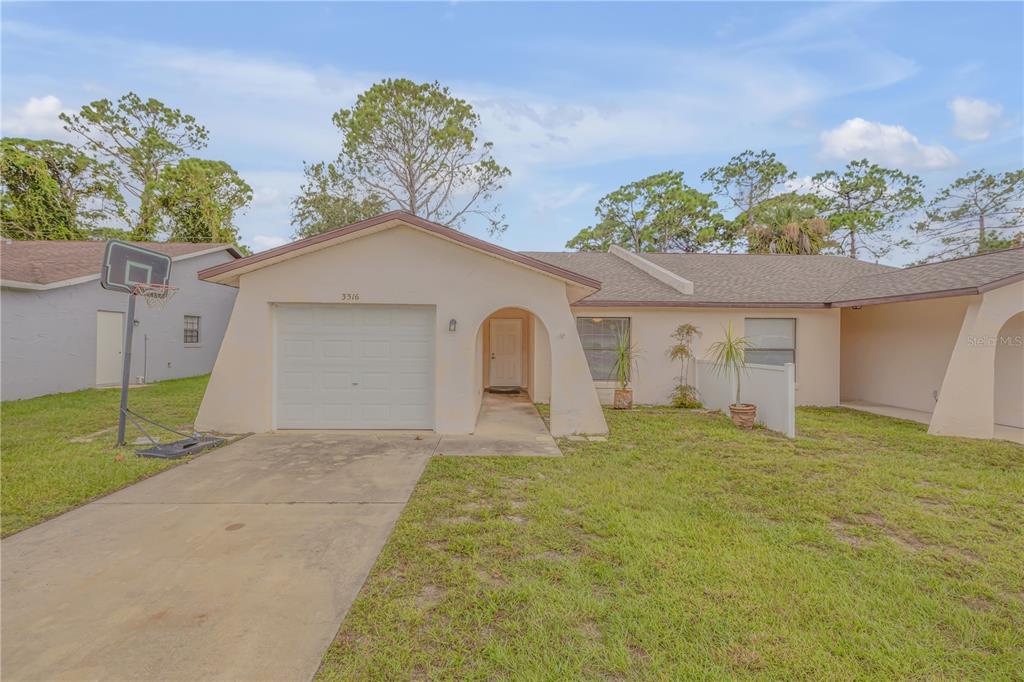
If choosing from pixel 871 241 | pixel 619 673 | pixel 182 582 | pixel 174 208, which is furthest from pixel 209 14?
pixel 871 241

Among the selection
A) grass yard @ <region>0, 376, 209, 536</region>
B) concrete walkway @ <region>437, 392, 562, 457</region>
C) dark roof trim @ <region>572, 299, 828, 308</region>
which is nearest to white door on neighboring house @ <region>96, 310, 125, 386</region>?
grass yard @ <region>0, 376, 209, 536</region>

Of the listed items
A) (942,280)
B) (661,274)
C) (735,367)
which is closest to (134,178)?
(661,274)

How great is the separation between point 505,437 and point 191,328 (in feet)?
50.3

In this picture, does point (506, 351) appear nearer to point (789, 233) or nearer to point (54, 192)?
point (789, 233)

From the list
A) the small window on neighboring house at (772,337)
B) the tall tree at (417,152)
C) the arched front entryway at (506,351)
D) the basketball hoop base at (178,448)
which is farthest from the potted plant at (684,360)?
the tall tree at (417,152)

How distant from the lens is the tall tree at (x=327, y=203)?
23500mm

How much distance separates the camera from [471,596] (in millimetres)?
3180

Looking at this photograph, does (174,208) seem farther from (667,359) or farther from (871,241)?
(871,241)

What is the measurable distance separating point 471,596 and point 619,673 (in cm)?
115

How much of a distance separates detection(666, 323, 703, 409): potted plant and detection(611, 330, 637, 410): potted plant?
3.47 feet

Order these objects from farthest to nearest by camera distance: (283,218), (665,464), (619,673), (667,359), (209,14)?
(283,218), (667,359), (209,14), (665,464), (619,673)

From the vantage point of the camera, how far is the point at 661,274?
1304 centimetres

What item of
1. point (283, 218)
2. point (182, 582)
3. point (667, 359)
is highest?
point (283, 218)

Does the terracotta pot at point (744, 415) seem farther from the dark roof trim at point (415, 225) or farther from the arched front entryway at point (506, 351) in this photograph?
the arched front entryway at point (506, 351)
